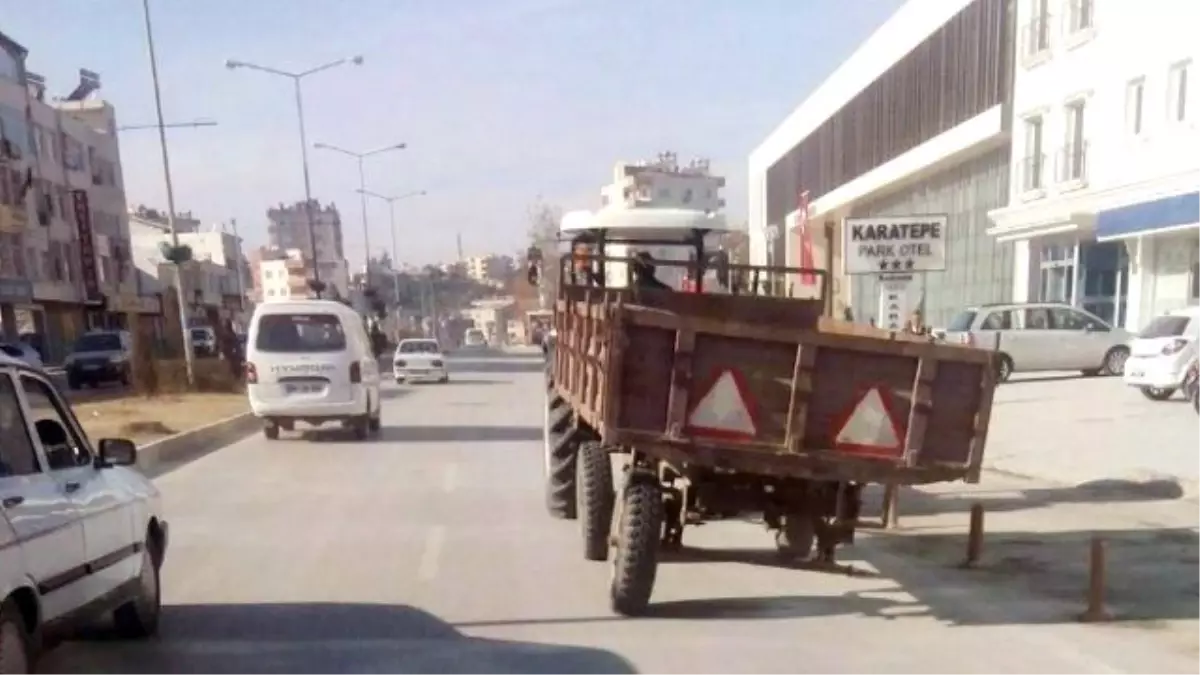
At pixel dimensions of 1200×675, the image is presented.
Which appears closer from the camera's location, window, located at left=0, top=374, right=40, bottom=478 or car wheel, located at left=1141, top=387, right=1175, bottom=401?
window, located at left=0, top=374, right=40, bottom=478

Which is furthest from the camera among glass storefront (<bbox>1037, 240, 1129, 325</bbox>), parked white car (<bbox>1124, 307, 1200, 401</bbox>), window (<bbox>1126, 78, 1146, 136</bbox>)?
glass storefront (<bbox>1037, 240, 1129, 325</bbox>)

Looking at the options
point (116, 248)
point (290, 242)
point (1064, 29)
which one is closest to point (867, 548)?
point (1064, 29)

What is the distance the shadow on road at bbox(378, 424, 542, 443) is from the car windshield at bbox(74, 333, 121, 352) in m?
18.1

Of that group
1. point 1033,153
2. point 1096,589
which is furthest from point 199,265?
point 1096,589

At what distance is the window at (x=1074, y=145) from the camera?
25.4m

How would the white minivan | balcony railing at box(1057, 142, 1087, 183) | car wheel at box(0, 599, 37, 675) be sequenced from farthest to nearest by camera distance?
1. balcony railing at box(1057, 142, 1087, 183)
2. the white minivan
3. car wheel at box(0, 599, 37, 675)

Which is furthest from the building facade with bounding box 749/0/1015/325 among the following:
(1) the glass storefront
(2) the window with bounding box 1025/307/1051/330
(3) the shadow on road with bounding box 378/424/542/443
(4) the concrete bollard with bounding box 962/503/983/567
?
(4) the concrete bollard with bounding box 962/503/983/567

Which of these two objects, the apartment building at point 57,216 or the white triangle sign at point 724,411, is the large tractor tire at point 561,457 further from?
the apartment building at point 57,216

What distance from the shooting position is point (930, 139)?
116 feet

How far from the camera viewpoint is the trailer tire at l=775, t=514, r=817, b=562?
658 cm

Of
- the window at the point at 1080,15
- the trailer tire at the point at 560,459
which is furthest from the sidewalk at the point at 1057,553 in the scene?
the window at the point at 1080,15

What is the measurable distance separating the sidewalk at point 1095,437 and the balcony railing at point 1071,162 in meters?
8.27

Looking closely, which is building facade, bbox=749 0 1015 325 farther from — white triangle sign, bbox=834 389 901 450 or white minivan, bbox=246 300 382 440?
white triangle sign, bbox=834 389 901 450

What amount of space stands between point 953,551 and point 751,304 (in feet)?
8.42
